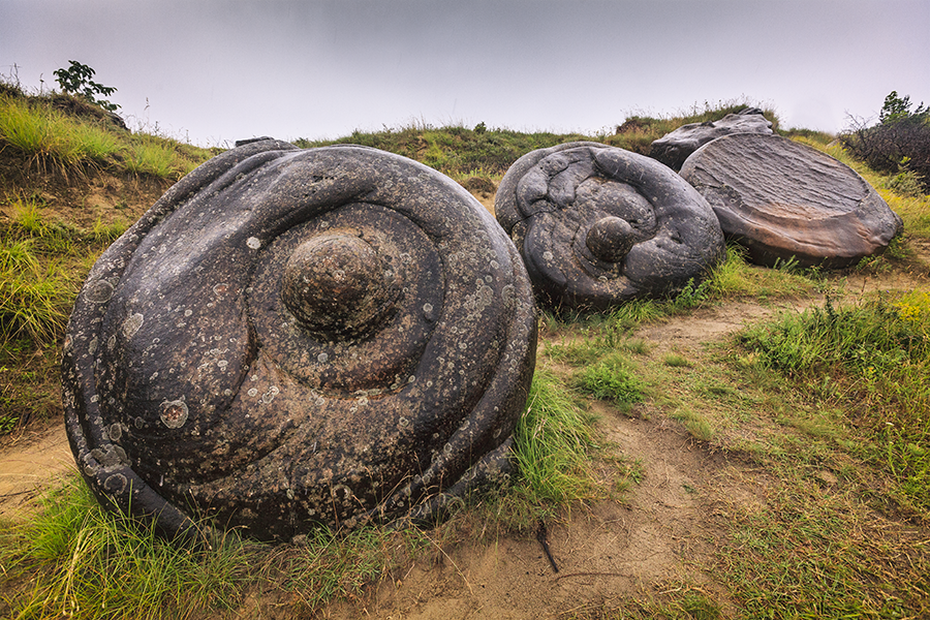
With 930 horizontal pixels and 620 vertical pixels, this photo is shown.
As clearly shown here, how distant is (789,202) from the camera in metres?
5.35

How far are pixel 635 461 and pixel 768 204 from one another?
16.0ft

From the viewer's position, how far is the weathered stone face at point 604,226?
162 inches

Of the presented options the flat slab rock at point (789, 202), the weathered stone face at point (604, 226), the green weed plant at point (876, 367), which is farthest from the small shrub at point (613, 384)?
the flat slab rock at point (789, 202)

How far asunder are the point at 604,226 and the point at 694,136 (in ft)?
21.7

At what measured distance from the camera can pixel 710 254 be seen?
4406mm

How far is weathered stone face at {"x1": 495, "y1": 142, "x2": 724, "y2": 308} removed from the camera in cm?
412

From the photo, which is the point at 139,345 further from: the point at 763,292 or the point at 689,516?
the point at 763,292

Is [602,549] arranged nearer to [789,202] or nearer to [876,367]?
[876,367]

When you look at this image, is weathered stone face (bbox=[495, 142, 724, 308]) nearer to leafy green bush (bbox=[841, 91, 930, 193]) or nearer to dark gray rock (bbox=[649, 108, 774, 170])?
dark gray rock (bbox=[649, 108, 774, 170])

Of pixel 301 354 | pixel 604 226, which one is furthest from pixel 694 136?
pixel 301 354

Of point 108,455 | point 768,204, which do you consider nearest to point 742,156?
point 768,204

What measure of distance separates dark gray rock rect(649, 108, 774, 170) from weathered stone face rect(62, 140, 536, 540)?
27.8 ft

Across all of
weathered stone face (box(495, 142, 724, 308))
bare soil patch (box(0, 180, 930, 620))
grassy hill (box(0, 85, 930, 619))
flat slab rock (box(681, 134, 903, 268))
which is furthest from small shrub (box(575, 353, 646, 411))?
flat slab rock (box(681, 134, 903, 268))

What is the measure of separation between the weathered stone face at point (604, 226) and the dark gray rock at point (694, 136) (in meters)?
4.68
